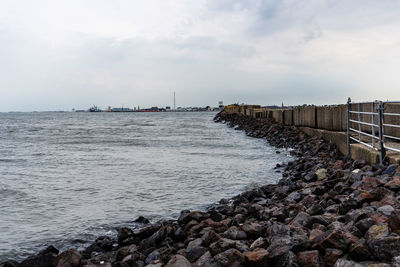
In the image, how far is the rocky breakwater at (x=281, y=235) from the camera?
2676 mm

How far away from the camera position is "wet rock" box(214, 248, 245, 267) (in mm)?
2770

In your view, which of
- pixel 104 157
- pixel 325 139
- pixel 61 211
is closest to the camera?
pixel 61 211

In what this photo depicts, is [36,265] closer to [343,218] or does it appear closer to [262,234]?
[262,234]

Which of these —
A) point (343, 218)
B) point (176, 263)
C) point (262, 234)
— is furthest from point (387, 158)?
point (176, 263)

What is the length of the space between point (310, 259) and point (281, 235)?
63 centimetres

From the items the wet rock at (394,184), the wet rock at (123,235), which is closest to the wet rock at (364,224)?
the wet rock at (394,184)

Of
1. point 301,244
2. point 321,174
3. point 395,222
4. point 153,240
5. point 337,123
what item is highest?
point 337,123

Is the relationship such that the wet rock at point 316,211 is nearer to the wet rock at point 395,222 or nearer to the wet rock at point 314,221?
the wet rock at point 314,221

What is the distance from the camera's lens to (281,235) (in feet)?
10.6

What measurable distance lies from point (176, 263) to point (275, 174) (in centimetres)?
614

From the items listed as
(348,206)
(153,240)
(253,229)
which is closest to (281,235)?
(253,229)

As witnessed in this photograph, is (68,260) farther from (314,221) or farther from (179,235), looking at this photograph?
(314,221)

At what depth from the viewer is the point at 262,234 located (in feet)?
12.0

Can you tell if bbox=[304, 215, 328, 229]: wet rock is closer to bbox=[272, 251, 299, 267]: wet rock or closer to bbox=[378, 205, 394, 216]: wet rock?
bbox=[378, 205, 394, 216]: wet rock
